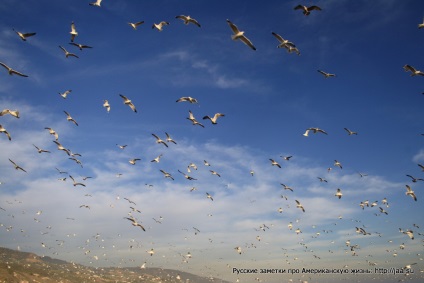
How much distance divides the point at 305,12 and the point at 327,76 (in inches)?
497

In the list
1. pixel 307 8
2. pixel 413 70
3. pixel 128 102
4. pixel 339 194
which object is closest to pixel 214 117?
pixel 128 102

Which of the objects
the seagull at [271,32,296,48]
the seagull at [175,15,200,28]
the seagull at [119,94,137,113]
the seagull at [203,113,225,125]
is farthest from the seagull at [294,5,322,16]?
the seagull at [119,94,137,113]

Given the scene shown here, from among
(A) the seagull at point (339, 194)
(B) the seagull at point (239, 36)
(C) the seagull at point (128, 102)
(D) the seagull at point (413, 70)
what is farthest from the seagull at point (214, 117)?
(A) the seagull at point (339, 194)

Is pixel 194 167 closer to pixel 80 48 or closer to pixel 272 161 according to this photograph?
pixel 272 161

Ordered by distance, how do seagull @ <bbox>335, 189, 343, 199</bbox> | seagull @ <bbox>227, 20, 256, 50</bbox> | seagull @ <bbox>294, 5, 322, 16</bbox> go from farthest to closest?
1. seagull @ <bbox>335, 189, 343, 199</bbox>
2. seagull @ <bbox>294, 5, 322, 16</bbox>
3. seagull @ <bbox>227, 20, 256, 50</bbox>

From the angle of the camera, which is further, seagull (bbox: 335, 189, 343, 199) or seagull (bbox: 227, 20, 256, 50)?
seagull (bbox: 335, 189, 343, 199)

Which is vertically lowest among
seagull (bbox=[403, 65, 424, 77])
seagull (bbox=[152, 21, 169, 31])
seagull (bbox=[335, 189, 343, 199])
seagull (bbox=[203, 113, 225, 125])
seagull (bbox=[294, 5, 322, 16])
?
seagull (bbox=[335, 189, 343, 199])

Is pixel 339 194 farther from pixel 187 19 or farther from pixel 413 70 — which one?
pixel 187 19

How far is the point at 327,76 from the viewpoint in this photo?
3288cm

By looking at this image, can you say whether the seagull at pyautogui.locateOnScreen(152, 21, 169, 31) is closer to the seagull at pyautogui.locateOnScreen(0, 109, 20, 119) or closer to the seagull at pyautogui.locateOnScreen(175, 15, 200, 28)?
the seagull at pyautogui.locateOnScreen(175, 15, 200, 28)

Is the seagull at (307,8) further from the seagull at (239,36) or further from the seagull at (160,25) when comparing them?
the seagull at (160,25)

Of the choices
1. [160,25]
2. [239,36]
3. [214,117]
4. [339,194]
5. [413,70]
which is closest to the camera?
[239,36]

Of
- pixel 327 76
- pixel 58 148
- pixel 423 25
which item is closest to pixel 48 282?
pixel 58 148

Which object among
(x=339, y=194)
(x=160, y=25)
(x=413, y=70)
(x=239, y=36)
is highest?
(x=160, y=25)
